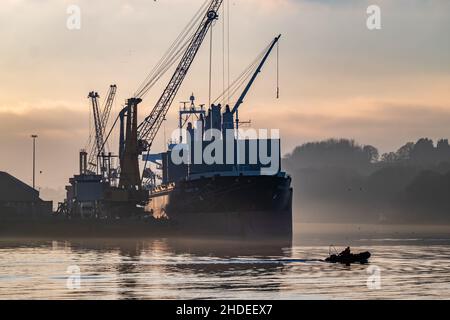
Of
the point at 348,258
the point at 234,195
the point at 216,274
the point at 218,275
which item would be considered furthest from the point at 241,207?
the point at 218,275

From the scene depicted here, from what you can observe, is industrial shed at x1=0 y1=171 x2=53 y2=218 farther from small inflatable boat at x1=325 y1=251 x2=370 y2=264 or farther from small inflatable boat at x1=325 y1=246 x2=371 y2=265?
small inflatable boat at x1=325 y1=246 x2=371 y2=265

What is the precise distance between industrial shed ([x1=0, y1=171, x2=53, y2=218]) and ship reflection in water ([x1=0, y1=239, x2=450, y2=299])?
6596 centimetres

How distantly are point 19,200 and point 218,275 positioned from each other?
111002mm

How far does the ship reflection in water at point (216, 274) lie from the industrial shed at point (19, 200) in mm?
65964

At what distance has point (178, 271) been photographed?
78.0 meters

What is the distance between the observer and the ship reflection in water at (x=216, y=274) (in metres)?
60.1

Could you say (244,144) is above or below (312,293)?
above

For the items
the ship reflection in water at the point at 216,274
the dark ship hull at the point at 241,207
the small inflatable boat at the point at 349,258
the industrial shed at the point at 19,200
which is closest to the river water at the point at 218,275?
the ship reflection in water at the point at 216,274

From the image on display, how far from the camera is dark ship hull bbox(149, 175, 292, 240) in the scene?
483ft

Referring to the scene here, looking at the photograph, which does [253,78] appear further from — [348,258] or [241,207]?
[348,258]

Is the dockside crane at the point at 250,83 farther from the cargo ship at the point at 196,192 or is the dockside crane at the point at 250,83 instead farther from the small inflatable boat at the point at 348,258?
the small inflatable boat at the point at 348,258
